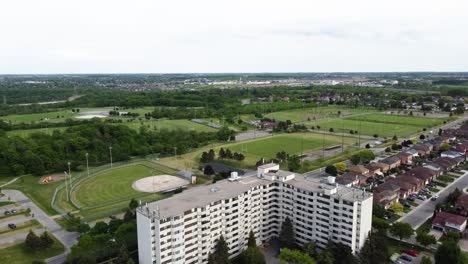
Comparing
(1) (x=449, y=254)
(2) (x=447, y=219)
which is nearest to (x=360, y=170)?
(2) (x=447, y=219)

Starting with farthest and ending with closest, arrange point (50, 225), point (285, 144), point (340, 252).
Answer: point (285, 144) < point (50, 225) < point (340, 252)

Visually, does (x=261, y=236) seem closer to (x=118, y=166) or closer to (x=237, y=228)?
(x=237, y=228)

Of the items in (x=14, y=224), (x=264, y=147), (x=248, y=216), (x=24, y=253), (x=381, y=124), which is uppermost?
(x=381, y=124)

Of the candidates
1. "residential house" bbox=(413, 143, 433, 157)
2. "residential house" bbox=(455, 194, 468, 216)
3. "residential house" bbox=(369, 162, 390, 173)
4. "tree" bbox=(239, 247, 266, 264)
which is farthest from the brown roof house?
"tree" bbox=(239, 247, 266, 264)

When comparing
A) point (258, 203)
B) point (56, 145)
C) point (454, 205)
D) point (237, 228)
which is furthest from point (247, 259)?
point (56, 145)

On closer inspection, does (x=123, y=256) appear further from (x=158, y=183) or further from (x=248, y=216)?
(x=158, y=183)

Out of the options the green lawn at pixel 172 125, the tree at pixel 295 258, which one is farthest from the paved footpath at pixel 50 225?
the green lawn at pixel 172 125

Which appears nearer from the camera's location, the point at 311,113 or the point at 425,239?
the point at 425,239
